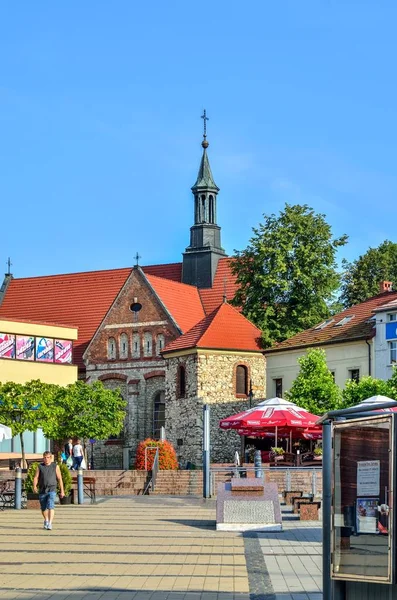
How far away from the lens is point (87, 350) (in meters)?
76.1

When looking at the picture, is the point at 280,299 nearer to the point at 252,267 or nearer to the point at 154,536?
the point at 252,267

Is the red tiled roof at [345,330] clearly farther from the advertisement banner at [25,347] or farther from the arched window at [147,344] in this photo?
the advertisement banner at [25,347]

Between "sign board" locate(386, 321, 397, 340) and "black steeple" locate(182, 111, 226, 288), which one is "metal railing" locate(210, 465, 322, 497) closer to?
"sign board" locate(386, 321, 397, 340)

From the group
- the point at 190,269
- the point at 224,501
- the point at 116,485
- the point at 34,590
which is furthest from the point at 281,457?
the point at 190,269

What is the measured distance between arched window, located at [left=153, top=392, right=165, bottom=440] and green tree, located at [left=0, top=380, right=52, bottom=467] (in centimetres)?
1830

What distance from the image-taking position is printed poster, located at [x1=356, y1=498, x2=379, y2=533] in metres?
10.9

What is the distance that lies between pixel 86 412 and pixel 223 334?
32.4ft

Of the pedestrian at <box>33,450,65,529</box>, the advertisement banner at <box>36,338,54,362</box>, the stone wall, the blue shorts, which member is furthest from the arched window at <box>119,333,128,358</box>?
the blue shorts

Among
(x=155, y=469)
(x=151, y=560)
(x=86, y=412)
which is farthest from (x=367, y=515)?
(x=86, y=412)

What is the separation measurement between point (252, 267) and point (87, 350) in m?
11.9

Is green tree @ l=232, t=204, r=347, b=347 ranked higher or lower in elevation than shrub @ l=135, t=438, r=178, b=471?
higher

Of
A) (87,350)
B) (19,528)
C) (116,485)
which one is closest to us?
(19,528)

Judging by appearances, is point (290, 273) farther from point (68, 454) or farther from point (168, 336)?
point (68, 454)

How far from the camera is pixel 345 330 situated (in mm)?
63281
